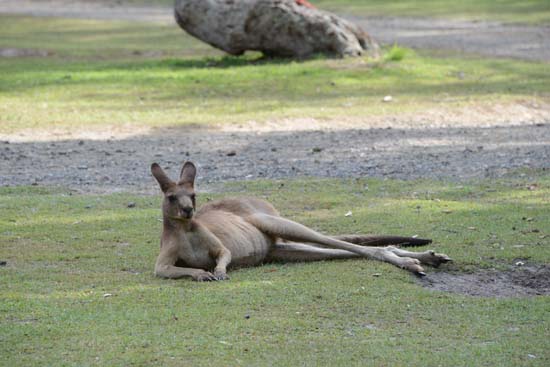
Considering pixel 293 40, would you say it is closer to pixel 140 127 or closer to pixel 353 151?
pixel 140 127

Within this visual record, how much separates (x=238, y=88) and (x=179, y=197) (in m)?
11.1

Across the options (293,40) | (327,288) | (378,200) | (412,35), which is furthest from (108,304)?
(412,35)

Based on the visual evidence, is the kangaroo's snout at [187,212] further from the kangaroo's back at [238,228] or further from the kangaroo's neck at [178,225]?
the kangaroo's back at [238,228]

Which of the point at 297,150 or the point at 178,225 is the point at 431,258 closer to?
the point at 178,225

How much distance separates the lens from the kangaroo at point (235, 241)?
7.22 meters

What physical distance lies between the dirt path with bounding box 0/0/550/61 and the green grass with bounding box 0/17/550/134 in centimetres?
229

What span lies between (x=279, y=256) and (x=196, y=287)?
46.5 inches

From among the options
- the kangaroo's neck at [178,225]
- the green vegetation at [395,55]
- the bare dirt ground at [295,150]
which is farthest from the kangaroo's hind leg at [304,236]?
the green vegetation at [395,55]

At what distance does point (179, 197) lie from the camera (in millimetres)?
7141

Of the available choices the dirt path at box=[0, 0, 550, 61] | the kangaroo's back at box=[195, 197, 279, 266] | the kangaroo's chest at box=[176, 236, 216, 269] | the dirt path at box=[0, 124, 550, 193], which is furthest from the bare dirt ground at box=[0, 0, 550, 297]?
the dirt path at box=[0, 0, 550, 61]

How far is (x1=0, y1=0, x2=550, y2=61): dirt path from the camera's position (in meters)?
23.5

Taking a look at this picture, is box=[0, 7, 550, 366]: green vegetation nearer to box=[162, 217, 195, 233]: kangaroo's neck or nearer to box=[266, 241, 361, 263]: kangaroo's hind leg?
box=[266, 241, 361, 263]: kangaroo's hind leg

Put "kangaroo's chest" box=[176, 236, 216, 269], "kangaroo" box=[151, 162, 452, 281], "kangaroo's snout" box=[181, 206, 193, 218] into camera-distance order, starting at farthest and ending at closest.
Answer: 1. "kangaroo's chest" box=[176, 236, 216, 269]
2. "kangaroo" box=[151, 162, 452, 281]
3. "kangaroo's snout" box=[181, 206, 193, 218]

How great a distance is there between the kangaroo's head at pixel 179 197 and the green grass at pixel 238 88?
839 cm
